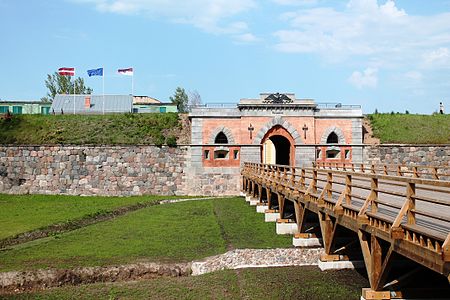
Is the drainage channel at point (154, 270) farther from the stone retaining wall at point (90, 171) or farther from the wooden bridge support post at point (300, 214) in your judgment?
the stone retaining wall at point (90, 171)

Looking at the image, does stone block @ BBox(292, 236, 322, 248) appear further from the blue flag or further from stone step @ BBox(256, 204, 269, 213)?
the blue flag

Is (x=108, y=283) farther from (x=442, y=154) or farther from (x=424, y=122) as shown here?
(x=424, y=122)

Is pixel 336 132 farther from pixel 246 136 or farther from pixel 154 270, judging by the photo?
pixel 154 270

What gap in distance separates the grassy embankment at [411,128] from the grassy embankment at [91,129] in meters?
14.5

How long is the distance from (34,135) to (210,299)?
2644 centimetres

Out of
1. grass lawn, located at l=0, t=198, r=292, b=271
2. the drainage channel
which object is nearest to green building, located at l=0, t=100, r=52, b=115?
grass lawn, located at l=0, t=198, r=292, b=271

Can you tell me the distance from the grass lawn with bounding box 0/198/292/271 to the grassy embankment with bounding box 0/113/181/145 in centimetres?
1170

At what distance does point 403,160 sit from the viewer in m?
32.2

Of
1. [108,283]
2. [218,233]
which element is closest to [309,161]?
[218,233]

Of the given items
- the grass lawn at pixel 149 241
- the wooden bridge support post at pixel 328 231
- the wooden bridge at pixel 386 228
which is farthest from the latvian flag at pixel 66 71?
the wooden bridge support post at pixel 328 231

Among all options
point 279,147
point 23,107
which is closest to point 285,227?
point 279,147

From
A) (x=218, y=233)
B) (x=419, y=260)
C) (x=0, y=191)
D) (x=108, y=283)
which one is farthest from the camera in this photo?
(x=0, y=191)

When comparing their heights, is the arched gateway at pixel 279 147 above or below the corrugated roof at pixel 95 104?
below

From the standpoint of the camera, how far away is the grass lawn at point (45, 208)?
64.1 ft
